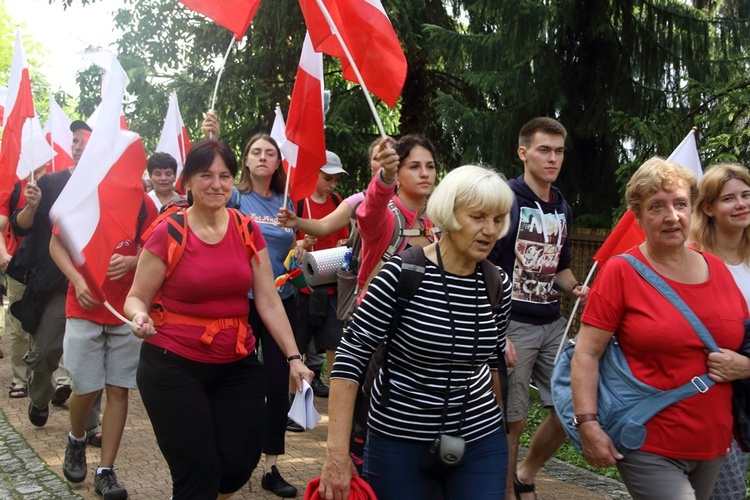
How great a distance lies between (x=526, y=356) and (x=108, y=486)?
2.71 m

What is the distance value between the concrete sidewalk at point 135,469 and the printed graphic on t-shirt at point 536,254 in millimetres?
1447

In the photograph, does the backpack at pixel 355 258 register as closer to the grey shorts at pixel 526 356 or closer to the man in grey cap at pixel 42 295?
the grey shorts at pixel 526 356

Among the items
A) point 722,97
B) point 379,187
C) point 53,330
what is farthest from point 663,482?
point 722,97

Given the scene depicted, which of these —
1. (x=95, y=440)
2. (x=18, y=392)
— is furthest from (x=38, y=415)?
(x=18, y=392)

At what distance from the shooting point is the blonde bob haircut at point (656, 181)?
3498 mm

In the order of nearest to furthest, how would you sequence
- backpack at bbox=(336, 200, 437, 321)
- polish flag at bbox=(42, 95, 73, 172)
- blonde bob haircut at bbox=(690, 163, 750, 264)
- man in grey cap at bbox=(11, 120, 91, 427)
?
blonde bob haircut at bbox=(690, 163, 750, 264)
backpack at bbox=(336, 200, 437, 321)
man in grey cap at bbox=(11, 120, 91, 427)
polish flag at bbox=(42, 95, 73, 172)

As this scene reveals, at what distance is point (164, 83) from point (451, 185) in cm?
1580

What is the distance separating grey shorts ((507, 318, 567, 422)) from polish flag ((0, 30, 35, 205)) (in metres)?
5.15

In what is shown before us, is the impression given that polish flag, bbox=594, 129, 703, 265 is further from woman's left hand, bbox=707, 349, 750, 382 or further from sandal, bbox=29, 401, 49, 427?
sandal, bbox=29, 401, 49, 427

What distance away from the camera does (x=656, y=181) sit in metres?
3.50

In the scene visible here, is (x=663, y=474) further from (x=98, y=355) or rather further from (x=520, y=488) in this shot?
(x=98, y=355)

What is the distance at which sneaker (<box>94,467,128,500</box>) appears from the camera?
5457 millimetres

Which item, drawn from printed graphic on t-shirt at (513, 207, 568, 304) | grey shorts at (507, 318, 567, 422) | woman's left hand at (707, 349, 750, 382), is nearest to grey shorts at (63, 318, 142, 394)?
grey shorts at (507, 318, 567, 422)

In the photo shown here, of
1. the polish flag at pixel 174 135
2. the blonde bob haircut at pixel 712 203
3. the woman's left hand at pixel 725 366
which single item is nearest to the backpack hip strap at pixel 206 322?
the woman's left hand at pixel 725 366
